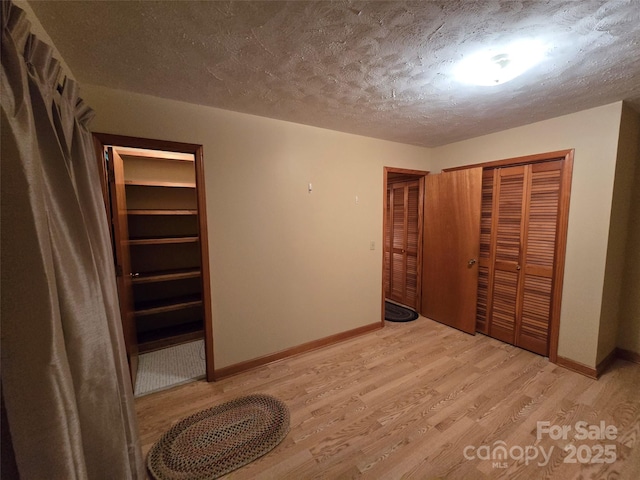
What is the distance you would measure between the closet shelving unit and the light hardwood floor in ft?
3.27

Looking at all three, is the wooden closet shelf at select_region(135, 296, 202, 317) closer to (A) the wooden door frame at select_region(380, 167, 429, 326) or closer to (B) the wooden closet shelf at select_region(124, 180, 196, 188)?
(B) the wooden closet shelf at select_region(124, 180, 196, 188)

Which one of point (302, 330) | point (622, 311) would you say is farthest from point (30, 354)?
point (622, 311)

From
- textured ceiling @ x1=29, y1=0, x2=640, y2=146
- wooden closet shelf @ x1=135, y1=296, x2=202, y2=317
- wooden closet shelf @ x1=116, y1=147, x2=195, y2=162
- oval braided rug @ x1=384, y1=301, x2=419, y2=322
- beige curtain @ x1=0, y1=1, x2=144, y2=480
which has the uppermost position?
textured ceiling @ x1=29, y1=0, x2=640, y2=146

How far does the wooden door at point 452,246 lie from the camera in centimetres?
288

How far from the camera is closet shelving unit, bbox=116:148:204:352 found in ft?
8.96

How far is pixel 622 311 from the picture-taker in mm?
2438

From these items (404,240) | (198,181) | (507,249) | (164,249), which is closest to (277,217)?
(198,181)

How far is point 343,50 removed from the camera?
4.32 feet

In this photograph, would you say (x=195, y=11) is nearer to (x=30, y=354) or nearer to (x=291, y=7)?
(x=291, y=7)

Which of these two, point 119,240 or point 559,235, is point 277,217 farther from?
point 559,235

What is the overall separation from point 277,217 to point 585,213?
268cm

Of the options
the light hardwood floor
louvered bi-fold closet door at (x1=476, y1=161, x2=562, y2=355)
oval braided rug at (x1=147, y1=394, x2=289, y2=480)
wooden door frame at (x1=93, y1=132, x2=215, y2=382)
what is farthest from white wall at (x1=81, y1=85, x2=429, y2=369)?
louvered bi-fold closet door at (x1=476, y1=161, x2=562, y2=355)

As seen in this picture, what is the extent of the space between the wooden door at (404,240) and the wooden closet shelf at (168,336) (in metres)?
2.94

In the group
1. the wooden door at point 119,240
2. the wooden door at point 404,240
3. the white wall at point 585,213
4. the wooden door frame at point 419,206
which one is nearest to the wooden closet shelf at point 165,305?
the wooden door at point 119,240
